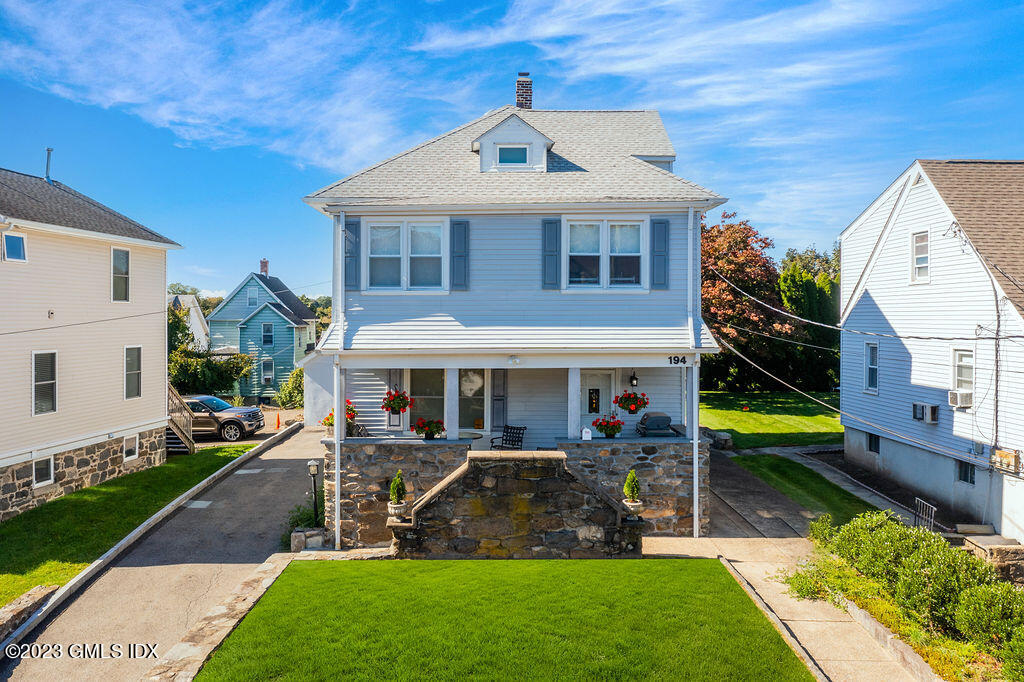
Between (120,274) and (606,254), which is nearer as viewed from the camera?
(606,254)

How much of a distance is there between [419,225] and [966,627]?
36.2 ft

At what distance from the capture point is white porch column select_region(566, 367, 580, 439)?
39.3 ft

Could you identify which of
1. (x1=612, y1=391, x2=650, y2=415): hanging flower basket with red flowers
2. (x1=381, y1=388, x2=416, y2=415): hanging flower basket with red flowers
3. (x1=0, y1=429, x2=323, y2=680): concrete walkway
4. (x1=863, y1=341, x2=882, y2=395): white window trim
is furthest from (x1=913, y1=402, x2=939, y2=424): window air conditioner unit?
(x1=0, y1=429, x2=323, y2=680): concrete walkway

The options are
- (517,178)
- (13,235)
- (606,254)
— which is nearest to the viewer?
(606,254)

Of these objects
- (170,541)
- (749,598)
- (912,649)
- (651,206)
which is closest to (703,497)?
(749,598)

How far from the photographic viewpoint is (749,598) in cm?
819

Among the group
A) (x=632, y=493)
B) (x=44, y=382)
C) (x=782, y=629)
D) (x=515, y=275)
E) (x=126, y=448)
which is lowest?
(x=782, y=629)

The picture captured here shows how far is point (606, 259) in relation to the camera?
40.0 feet

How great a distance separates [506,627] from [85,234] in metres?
15.0

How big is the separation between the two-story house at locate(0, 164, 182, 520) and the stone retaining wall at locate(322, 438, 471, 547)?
815cm

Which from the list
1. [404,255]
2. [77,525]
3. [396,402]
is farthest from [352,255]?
[77,525]

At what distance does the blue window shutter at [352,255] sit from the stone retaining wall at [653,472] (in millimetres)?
5609

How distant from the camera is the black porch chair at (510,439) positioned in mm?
13117

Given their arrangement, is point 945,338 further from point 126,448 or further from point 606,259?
point 126,448
